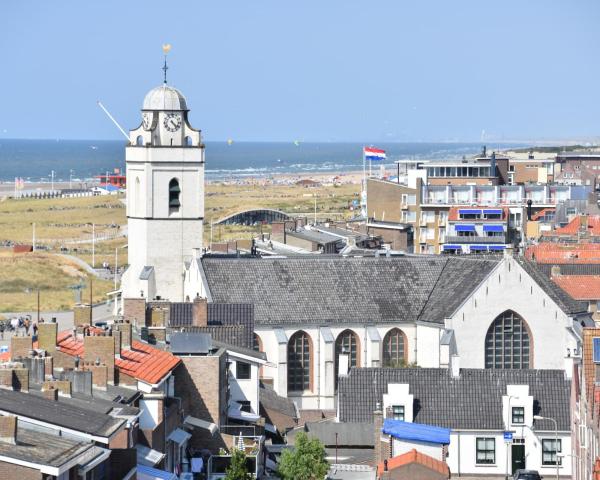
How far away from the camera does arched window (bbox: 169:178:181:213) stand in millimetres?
90312

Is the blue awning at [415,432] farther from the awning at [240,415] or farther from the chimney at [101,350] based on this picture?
the chimney at [101,350]

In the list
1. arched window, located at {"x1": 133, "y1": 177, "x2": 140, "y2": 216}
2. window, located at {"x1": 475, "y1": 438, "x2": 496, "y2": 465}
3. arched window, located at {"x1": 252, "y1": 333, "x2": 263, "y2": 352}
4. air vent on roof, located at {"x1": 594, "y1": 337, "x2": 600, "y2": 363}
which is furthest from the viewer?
arched window, located at {"x1": 133, "y1": 177, "x2": 140, "y2": 216}

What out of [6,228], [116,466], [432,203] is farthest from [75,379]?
[6,228]

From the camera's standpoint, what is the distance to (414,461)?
174ft

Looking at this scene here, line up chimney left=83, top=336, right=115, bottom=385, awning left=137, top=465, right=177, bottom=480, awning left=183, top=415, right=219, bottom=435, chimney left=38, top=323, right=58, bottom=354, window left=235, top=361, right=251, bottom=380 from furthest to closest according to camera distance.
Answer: window left=235, top=361, right=251, bottom=380, awning left=183, top=415, right=219, bottom=435, chimney left=38, top=323, right=58, bottom=354, chimney left=83, top=336, right=115, bottom=385, awning left=137, top=465, right=177, bottom=480

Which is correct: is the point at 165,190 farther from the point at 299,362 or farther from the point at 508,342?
the point at 508,342

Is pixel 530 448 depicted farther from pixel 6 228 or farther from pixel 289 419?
pixel 6 228

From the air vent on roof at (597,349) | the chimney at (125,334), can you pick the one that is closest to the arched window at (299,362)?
the chimney at (125,334)

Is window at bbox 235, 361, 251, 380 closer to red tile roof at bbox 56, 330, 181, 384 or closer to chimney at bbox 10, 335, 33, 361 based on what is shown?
red tile roof at bbox 56, 330, 181, 384

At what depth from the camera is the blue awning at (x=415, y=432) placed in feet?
186

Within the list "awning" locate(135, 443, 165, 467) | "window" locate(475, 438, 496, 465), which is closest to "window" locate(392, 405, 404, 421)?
"window" locate(475, 438, 496, 465)

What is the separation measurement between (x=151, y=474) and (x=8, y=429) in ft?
33.9

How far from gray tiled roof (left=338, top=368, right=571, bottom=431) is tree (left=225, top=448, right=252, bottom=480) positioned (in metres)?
13.2

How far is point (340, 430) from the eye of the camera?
65000 mm
